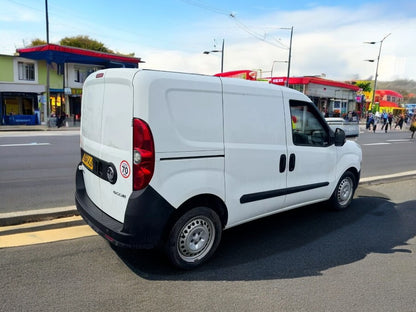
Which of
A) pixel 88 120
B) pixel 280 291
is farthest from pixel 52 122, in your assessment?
pixel 280 291

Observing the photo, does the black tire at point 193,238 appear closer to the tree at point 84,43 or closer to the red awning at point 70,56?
the red awning at point 70,56

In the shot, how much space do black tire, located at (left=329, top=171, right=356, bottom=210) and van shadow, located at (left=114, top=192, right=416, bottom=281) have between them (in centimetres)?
14

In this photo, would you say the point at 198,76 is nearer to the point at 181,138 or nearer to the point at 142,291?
the point at 181,138

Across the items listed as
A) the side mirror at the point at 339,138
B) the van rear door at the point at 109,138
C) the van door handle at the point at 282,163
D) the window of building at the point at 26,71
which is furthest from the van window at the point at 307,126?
the window of building at the point at 26,71

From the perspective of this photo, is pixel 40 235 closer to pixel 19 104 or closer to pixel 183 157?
pixel 183 157

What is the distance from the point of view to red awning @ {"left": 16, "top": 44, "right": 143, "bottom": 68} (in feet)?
94.2

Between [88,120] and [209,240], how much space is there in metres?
1.86

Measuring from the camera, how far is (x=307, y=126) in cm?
454

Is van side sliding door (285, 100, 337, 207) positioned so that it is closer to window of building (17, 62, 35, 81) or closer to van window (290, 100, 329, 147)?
van window (290, 100, 329, 147)

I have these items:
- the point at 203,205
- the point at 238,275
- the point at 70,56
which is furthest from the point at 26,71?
the point at 238,275

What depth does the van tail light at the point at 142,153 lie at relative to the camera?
9.61 feet

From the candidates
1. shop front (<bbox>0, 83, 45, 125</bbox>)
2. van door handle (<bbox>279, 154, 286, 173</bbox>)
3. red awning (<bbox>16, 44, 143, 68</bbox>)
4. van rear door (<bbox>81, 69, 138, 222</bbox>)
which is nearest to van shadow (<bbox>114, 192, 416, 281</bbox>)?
van rear door (<bbox>81, 69, 138, 222</bbox>)

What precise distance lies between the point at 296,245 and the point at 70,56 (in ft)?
101

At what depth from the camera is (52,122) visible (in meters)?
26.1
